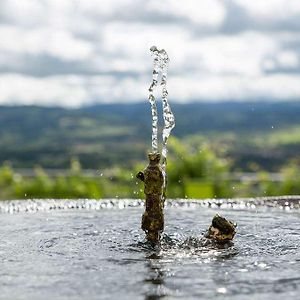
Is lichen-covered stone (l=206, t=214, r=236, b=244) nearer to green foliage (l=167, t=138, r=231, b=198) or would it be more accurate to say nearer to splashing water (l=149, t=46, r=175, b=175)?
splashing water (l=149, t=46, r=175, b=175)

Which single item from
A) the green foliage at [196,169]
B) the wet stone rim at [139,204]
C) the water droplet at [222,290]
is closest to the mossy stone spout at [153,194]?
the water droplet at [222,290]

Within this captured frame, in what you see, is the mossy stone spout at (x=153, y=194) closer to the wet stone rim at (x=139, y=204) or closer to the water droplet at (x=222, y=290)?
the water droplet at (x=222, y=290)

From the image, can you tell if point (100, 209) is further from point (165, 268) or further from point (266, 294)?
point (266, 294)

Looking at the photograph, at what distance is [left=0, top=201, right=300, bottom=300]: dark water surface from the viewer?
5.89 meters

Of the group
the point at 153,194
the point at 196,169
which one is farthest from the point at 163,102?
the point at 196,169

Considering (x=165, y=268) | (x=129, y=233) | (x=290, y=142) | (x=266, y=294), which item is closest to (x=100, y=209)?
(x=129, y=233)

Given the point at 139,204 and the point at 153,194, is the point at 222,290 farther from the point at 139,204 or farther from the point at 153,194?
the point at 139,204

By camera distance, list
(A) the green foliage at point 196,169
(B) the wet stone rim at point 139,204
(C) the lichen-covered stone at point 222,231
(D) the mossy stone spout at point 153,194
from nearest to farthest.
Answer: (D) the mossy stone spout at point 153,194 → (C) the lichen-covered stone at point 222,231 → (B) the wet stone rim at point 139,204 → (A) the green foliage at point 196,169

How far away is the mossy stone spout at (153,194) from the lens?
25.1 ft

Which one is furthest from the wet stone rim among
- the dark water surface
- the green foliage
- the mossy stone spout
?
the green foliage

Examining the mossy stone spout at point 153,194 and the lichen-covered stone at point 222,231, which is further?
the lichen-covered stone at point 222,231

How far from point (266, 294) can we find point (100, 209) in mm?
6131

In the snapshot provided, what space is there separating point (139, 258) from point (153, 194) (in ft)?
2.44

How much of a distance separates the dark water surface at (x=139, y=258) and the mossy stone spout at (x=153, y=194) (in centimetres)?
24
